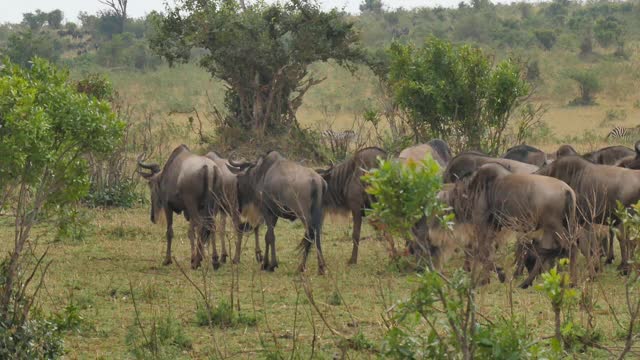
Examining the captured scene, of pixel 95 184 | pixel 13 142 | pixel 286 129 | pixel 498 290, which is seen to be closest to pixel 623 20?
pixel 286 129

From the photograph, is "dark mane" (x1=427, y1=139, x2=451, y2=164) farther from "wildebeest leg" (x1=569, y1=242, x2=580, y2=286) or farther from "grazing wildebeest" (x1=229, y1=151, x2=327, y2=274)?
"wildebeest leg" (x1=569, y1=242, x2=580, y2=286)

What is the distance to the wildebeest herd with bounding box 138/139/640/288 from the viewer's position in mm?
9547

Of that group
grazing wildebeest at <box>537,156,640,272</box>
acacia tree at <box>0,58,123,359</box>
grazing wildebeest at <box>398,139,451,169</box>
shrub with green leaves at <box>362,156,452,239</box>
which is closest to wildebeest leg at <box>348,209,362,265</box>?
→ grazing wildebeest at <box>398,139,451,169</box>

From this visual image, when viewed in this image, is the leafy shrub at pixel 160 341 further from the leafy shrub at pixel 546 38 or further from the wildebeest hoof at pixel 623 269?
the leafy shrub at pixel 546 38

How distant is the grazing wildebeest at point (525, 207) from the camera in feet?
31.0

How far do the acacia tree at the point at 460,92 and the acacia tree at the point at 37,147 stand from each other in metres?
9.91

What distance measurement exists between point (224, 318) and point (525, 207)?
10.8 feet

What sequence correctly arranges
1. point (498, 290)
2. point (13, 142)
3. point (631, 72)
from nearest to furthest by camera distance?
point (13, 142) < point (498, 290) < point (631, 72)

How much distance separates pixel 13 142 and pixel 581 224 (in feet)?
19.2

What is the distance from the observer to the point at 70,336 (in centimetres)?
755

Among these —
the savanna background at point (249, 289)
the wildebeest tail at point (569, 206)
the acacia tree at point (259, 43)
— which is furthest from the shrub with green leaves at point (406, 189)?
the acacia tree at point (259, 43)

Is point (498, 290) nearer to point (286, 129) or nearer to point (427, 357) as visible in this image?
point (427, 357)

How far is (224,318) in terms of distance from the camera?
25.7 ft

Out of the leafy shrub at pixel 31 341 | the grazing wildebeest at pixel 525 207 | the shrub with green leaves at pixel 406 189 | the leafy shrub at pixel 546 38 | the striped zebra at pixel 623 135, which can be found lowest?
the leafy shrub at pixel 31 341
